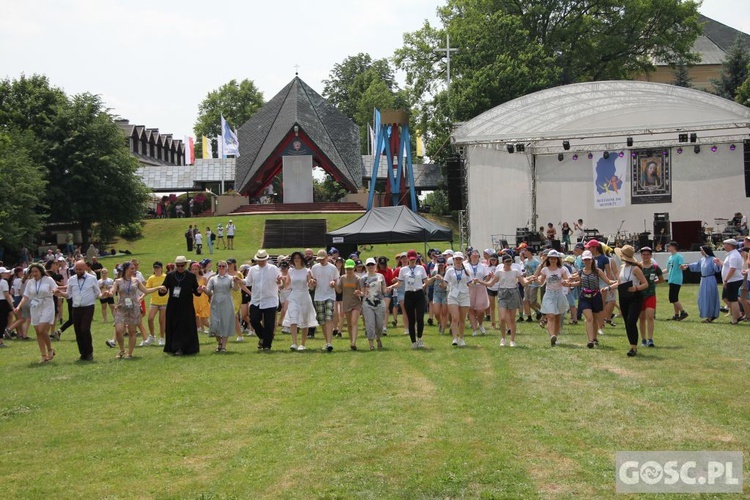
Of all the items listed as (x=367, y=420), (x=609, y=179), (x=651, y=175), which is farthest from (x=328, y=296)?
(x=651, y=175)

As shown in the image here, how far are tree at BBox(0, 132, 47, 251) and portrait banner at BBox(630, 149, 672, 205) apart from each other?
73.2 feet

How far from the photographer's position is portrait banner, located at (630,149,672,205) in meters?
31.1

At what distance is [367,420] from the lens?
869cm

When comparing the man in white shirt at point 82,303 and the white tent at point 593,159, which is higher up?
the white tent at point 593,159

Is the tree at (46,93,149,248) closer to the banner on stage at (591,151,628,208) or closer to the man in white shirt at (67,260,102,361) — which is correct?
the banner on stage at (591,151,628,208)

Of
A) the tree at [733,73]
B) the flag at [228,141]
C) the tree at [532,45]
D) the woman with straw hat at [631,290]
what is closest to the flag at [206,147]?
the flag at [228,141]

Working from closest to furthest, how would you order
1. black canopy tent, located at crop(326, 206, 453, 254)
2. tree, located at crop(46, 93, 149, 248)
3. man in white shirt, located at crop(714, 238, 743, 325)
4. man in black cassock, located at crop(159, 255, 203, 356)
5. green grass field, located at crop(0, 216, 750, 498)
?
green grass field, located at crop(0, 216, 750, 498) < man in black cassock, located at crop(159, 255, 203, 356) < man in white shirt, located at crop(714, 238, 743, 325) < black canopy tent, located at crop(326, 206, 453, 254) < tree, located at crop(46, 93, 149, 248)

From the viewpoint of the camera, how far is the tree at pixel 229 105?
8506cm

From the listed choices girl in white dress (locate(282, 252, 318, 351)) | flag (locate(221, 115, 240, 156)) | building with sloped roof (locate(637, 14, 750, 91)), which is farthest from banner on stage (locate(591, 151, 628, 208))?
building with sloped roof (locate(637, 14, 750, 91))

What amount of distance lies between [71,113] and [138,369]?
3409cm

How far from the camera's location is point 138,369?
41.4 ft

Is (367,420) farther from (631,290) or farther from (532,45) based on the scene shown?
(532,45)

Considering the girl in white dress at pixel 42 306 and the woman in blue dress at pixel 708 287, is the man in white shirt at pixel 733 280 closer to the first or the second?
the woman in blue dress at pixel 708 287

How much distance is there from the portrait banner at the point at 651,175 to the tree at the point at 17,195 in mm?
22315
